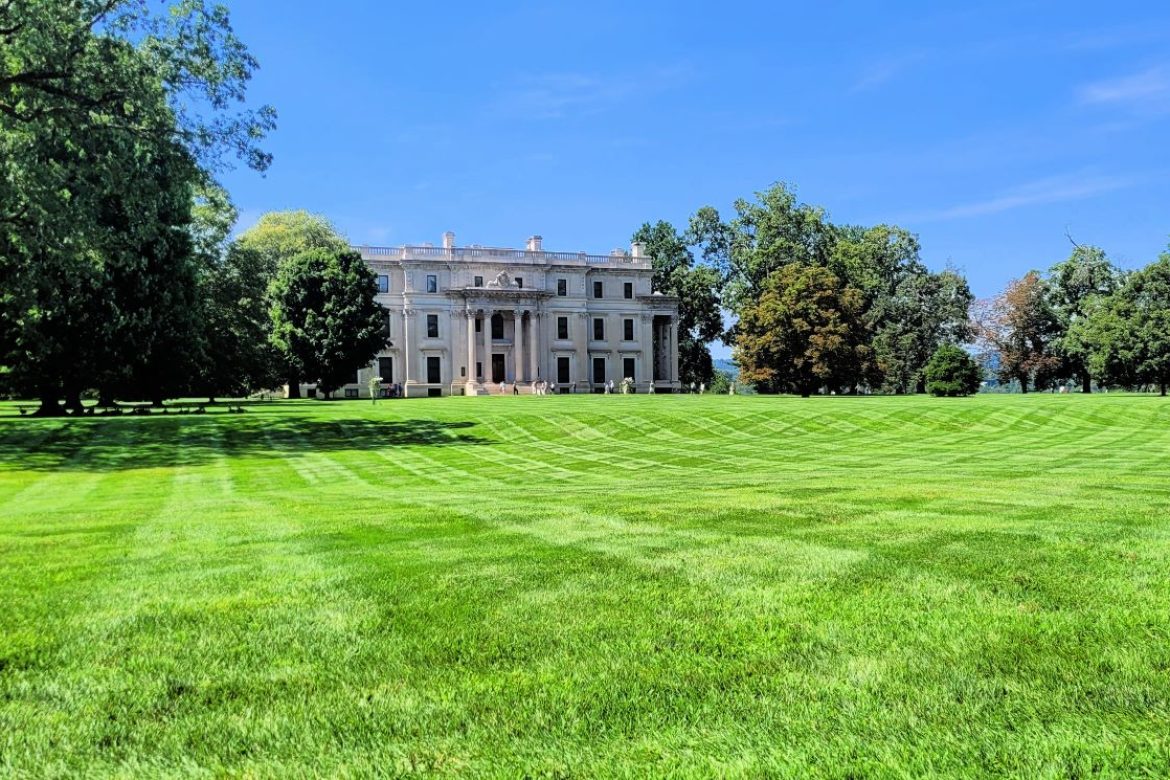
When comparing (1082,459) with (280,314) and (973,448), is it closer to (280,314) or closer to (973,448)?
(973,448)

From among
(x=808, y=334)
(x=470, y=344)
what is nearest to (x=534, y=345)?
(x=470, y=344)

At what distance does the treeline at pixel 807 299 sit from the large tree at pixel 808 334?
0.29 ft

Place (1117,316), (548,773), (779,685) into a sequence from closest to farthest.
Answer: (548,773), (779,685), (1117,316)

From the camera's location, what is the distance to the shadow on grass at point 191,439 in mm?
19469

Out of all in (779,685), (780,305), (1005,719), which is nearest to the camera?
(1005,719)

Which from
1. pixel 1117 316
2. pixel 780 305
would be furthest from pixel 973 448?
pixel 1117 316

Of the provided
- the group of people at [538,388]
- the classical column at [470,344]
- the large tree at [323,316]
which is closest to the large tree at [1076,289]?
the group of people at [538,388]

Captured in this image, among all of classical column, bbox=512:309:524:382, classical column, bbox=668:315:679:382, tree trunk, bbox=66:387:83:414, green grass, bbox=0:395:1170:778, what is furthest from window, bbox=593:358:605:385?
green grass, bbox=0:395:1170:778

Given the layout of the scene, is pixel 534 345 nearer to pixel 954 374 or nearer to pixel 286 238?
pixel 286 238

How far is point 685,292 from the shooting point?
81312 millimetres

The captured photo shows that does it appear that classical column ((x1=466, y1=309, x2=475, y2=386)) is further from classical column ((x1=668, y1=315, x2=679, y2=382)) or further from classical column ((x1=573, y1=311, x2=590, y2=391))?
classical column ((x1=668, y1=315, x2=679, y2=382))

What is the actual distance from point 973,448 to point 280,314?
4526 centimetres

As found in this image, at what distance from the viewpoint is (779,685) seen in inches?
136

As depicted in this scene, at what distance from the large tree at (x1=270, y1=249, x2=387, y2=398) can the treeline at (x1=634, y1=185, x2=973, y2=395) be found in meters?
32.4
